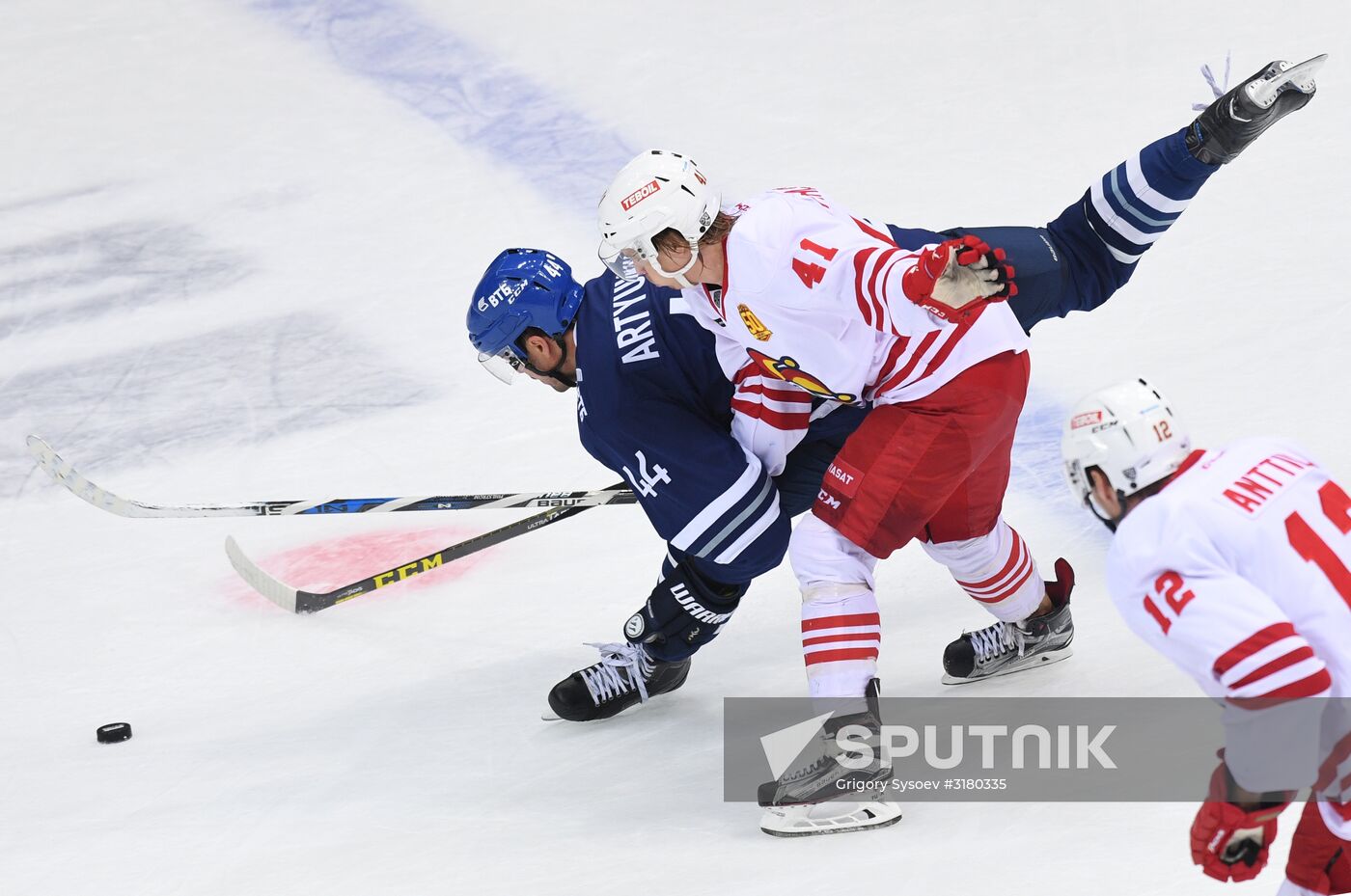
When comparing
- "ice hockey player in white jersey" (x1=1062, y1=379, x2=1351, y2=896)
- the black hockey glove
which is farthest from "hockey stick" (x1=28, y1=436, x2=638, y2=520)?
"ice hockey player in white jersey" (x1=1062, y1=379, x2=1351, y2=896)

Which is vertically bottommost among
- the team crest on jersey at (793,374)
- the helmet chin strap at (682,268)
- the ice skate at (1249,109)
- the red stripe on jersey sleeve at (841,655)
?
the red stripe on jersey sleeve at (841,655)

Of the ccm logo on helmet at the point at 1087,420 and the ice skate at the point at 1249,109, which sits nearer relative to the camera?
the ccm logo on helmet at the point at 1087,420

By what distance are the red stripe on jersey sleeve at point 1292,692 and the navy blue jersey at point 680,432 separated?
55.4 inches

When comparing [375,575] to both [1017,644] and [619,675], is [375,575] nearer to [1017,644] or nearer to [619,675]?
[619,675]

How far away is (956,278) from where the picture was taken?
2.75 m

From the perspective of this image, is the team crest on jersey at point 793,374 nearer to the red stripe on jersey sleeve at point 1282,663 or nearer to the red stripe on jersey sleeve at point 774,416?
the red stripe on jersey sleeve at point 774,416

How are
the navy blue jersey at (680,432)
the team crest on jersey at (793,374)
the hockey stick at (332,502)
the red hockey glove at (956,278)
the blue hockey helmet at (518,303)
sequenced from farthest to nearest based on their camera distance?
the hockey stick at (332,502), the blue hockey helmet at (518,303), the navy blue jersey at (680,432), the team crest on jersey at (793,374), the red hockey glove at (956,278)

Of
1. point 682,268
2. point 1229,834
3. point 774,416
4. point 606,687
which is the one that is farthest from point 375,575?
point 1229,834

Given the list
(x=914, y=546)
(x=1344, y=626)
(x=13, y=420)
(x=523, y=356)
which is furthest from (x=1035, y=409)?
(x=13, y=420)

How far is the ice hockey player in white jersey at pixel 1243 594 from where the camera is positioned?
1987 mm

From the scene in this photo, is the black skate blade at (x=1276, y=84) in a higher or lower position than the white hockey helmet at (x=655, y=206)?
higher

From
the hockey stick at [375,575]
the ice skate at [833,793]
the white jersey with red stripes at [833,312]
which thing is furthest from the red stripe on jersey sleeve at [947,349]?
the hockey stick at [375,575]

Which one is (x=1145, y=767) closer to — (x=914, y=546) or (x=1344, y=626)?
(x=1344, y=626)

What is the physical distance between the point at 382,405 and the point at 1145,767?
10.1 ft
